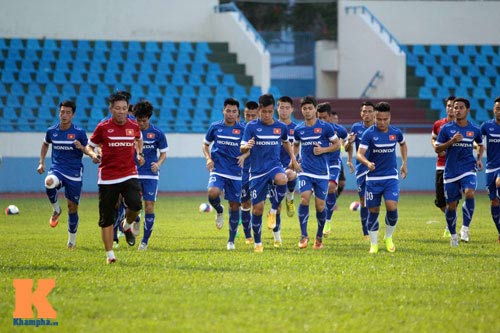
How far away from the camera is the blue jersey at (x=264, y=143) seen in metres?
14.9

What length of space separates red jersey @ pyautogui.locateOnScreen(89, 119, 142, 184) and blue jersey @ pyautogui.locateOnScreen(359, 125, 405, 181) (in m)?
3.56

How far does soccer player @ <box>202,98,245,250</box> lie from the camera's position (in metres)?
15.4

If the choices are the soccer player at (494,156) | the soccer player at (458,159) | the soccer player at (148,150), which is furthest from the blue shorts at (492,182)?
the soccer player at (148,150)

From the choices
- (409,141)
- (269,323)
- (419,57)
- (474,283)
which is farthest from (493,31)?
(269,323)

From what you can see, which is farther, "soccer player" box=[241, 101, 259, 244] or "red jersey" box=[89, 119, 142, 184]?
"soccer player" box=[241, 101, 259, 244]

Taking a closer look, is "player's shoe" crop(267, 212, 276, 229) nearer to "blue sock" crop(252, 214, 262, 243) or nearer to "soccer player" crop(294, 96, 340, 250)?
"soccer player" crop(294, 96, 340, 250)

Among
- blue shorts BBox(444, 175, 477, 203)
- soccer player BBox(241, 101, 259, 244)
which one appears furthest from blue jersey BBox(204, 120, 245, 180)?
blue shorts BBox(444, 175, 477, 203)

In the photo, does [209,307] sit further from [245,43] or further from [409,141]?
[245,43]

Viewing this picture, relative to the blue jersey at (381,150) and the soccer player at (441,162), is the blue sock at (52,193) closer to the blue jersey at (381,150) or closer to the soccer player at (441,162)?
the blue jersey at (381,150)

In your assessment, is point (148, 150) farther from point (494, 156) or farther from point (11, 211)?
point (11, 211)

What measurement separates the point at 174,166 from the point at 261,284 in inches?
810

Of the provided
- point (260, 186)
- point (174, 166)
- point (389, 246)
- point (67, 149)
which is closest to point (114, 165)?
point (260, 186)

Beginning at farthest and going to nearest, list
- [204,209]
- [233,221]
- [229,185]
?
1. [204,209]
2. [229,185]
3. [233,221]

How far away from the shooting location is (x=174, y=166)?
31.5m
